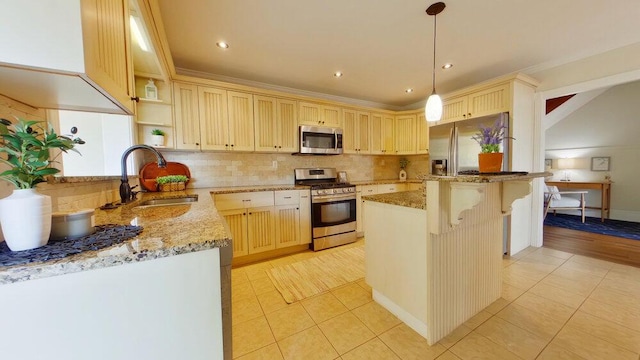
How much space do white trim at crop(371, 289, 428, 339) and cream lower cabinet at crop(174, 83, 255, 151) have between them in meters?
2.36

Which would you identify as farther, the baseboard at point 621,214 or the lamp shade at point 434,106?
the baseboard at point 621,214

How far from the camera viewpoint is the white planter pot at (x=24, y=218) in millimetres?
601

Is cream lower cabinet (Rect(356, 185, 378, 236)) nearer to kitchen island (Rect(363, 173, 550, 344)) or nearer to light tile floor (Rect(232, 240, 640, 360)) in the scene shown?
light tile floor (Rect(232, 240, 640, 360))

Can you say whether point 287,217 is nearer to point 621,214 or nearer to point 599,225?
point 599,225

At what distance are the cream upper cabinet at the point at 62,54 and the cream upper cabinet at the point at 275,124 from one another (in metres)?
2.06

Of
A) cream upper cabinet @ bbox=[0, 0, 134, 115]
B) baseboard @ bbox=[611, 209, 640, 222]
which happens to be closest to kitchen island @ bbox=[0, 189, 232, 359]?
cream upper cabinet @ bbox=[0, 0, 134, 115]

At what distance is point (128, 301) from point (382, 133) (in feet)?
13.5

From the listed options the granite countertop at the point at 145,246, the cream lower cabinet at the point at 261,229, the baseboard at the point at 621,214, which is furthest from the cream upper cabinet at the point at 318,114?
the baseboard at the point at 621,214

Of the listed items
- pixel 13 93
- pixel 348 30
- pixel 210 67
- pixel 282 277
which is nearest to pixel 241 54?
pixel 210 67

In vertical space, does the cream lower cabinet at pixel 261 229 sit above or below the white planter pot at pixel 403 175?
below

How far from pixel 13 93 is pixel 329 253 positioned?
2891 mm

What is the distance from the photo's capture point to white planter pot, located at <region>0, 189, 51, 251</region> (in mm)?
601

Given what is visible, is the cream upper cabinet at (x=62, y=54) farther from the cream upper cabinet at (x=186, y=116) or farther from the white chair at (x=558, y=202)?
the white chair at (x=558, y=202)

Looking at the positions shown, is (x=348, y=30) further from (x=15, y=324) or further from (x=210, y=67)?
(x=15, y=324)
